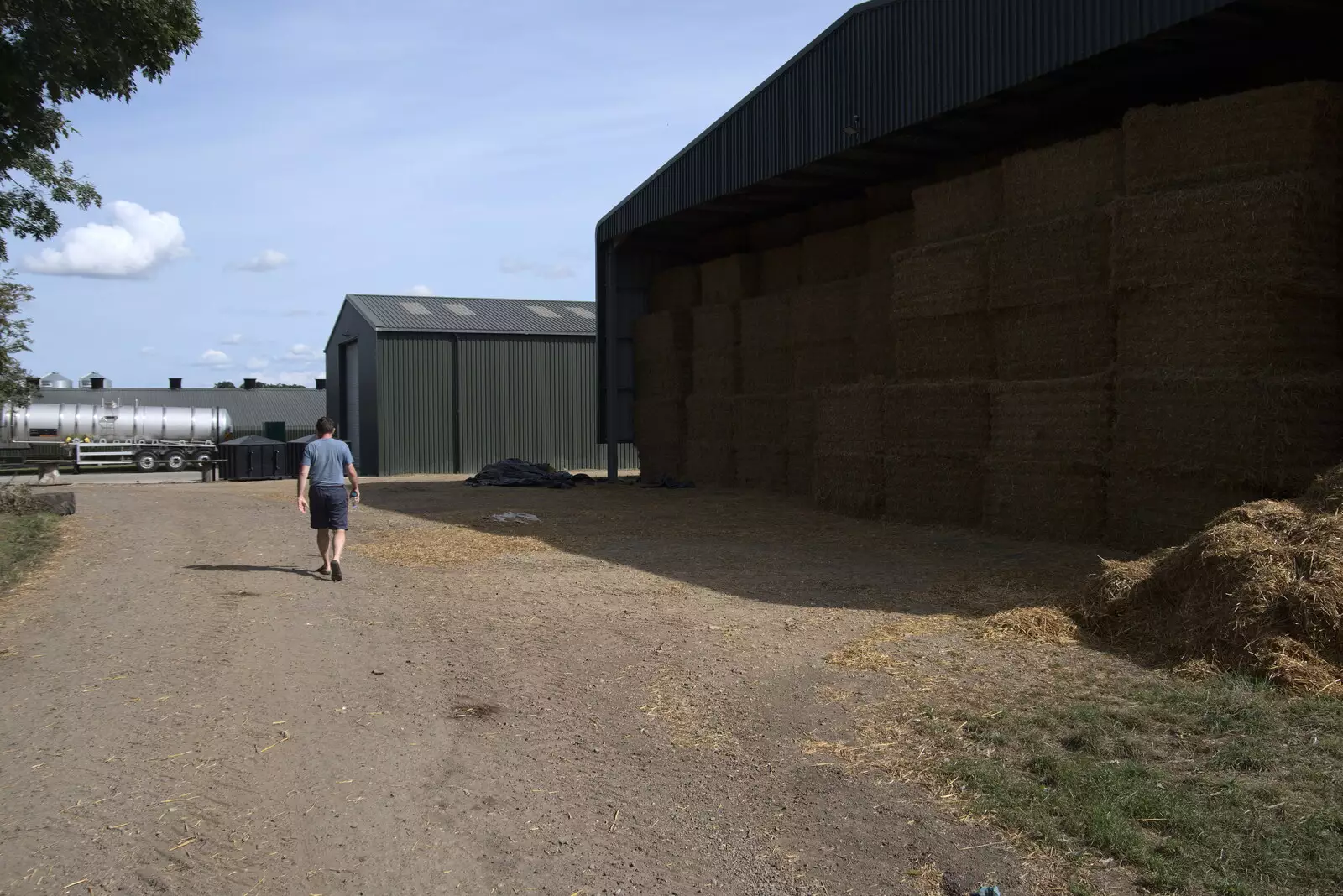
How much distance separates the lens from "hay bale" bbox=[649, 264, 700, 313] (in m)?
23.0

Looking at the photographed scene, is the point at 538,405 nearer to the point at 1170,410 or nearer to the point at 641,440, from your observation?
the point at 641,440

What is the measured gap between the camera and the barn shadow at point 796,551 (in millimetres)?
9281

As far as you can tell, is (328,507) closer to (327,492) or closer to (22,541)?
(327,492)

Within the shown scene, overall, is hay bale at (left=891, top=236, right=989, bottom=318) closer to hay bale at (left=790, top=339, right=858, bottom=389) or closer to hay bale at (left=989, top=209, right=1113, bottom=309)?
hay bale at (left=989, top=209, right=1113, bottom=309)

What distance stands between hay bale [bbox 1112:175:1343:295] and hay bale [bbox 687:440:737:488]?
11.1 m

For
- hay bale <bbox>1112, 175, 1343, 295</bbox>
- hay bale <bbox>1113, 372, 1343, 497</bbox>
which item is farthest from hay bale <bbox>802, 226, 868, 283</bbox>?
hay bale <bbox>1113, 372, 1343, 497</bbox>

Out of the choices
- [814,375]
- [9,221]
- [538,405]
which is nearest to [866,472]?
Answer: [814,375]

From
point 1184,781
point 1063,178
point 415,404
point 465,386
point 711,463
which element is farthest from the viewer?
point 465,386

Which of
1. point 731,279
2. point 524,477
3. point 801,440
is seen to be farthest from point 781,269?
point 524,477

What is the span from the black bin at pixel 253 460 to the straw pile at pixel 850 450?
20572 millimetres

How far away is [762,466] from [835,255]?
4.27 metres

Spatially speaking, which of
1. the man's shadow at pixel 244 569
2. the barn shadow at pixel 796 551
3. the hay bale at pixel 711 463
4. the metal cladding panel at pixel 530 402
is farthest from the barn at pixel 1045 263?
the metal cladding panel at pixel 530 402

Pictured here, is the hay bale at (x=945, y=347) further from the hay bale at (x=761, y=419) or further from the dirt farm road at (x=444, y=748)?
the dirt farm road at (x=444, y=748)

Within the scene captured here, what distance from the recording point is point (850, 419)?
15.9 metres
